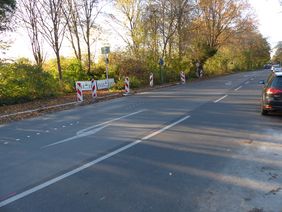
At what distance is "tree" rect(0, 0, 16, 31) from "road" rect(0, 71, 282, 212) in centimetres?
1028

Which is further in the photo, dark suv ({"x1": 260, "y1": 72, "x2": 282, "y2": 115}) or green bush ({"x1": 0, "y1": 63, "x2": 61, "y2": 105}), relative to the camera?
green bush ({"x1": 0, "y1": 63, "x2": 61, "y2": 105})

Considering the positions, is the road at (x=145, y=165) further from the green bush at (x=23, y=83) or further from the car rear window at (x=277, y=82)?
the green bush at (x=23, y=83)

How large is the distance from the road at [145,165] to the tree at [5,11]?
1028 cm

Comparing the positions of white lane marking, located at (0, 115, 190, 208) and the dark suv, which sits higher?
the dark suv

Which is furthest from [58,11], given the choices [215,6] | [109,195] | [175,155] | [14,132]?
[215,6]

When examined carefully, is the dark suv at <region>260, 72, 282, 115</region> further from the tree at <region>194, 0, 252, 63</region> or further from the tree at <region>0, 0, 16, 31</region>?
the tree at <region>194, 0, 252, 63</region>

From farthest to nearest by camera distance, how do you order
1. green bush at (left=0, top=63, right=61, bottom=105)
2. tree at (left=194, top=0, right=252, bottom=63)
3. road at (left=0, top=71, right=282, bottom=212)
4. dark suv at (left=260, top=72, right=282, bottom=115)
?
tree at (left=194, top=0, right=252, bottom=63), green bush at (left=0, top=63, right=61, bottom=105), dark suv at (left=260, top=72, right=282, bottom=115), road at (left=0, top=71, right=282, bottom=212)

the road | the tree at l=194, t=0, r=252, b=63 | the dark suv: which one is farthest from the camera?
the tree at l=194, t=0, r=252, b=63

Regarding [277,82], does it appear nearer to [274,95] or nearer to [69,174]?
[274,95]

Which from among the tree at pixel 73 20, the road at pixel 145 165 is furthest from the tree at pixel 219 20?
the road at pixel 145 165

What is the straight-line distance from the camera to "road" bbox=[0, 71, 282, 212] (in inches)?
199

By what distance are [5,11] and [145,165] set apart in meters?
17.3

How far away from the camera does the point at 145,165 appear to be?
6.81 metres

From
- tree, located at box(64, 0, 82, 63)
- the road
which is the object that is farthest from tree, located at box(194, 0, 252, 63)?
the road
